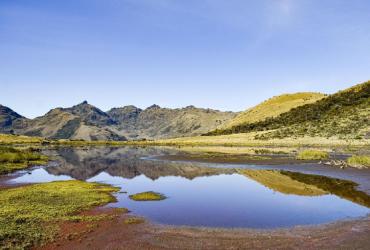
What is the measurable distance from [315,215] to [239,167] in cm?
4070

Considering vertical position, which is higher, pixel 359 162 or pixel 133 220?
pixel 359 162

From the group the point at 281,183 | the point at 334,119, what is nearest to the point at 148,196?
the point at 281,183

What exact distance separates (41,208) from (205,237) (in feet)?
55.0

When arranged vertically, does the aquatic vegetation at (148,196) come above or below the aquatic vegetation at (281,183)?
below

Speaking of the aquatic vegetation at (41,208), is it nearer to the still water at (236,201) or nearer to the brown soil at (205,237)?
the brown soil at (205,237)

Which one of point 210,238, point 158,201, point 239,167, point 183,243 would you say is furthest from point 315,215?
point 239,167

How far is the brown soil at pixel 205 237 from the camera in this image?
81.1 ft

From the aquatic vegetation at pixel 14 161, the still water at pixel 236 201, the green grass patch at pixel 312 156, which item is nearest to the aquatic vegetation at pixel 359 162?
→ the green grass patch at pixel 312 156

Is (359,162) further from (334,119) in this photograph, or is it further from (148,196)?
(334,119)

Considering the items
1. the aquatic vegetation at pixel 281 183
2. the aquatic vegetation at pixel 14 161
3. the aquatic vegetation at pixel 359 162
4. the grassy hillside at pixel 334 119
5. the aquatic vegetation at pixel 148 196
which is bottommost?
the aquatic vegetation at pixel 148 196

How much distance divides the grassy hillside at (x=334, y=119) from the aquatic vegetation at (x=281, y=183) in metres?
76.8

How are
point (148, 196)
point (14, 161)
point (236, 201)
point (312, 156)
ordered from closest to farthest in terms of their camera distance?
1. point (236, 201)
2. point (148, 196)
3. point (14, 161)
4. point (312, 156)

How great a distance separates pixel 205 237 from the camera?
2667 cm

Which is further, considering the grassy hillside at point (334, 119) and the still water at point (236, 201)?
the grassy hillside at point (334, 119)
